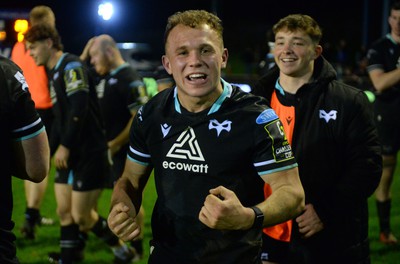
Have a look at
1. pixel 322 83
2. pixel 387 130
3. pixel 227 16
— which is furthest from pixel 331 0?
pixel 322 83

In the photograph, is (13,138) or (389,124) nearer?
(13,138)

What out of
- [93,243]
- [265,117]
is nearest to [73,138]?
[93,243]

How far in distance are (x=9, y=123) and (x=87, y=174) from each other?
338 cm

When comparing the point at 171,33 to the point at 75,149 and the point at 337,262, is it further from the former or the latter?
the point at 75,149

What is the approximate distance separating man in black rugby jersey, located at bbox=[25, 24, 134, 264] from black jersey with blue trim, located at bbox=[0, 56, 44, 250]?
3124mm

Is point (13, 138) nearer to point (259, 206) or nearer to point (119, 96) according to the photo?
point (259, 206)

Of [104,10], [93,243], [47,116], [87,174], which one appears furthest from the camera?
[104,10]

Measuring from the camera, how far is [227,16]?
53.5 metres

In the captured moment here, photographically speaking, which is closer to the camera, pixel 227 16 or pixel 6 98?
pixel 6 98

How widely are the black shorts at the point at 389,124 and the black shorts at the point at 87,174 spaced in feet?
10.7

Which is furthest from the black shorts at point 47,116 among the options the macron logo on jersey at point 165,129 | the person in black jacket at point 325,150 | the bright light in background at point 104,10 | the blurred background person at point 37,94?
the macron logo on jersey at point 165,129

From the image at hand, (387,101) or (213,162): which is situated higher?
(213,162)

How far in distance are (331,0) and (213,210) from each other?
4818 cm

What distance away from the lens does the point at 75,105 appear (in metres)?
6.19
